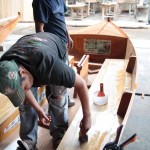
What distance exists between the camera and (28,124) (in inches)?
59.2

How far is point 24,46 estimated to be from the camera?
1117 millimetres

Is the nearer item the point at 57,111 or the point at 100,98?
the point at 57,111

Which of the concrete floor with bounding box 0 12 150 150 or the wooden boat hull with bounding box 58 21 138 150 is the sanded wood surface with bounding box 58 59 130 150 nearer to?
the wooden boat hull with bounding box 58 21 138 150

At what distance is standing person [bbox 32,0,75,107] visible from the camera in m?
1.72

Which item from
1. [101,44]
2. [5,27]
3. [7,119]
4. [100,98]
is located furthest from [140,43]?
[7,119]

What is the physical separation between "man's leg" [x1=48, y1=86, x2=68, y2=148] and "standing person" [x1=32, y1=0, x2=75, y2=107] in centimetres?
23

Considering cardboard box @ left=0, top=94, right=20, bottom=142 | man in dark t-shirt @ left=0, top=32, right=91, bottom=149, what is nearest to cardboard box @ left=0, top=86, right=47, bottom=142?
cardboard box @ left=0, top=94, right=20, bottom=142

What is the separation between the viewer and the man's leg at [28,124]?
1465 millimetres

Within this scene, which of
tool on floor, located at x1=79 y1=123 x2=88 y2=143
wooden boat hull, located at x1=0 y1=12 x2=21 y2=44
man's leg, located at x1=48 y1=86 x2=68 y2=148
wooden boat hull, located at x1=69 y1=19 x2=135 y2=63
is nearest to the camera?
tool on floor, located at x1=79 y1=123 x2=88 y2=143

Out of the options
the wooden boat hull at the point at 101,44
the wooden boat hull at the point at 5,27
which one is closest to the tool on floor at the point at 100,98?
the wooden boat hull at the point at 101,44

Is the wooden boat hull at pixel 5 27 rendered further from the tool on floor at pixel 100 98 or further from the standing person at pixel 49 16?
the tool on floor at pixel 100 98

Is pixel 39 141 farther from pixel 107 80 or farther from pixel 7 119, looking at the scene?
pixel 107 80

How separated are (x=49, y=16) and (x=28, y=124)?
2.75 feet

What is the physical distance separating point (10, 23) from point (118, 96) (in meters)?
2.66
